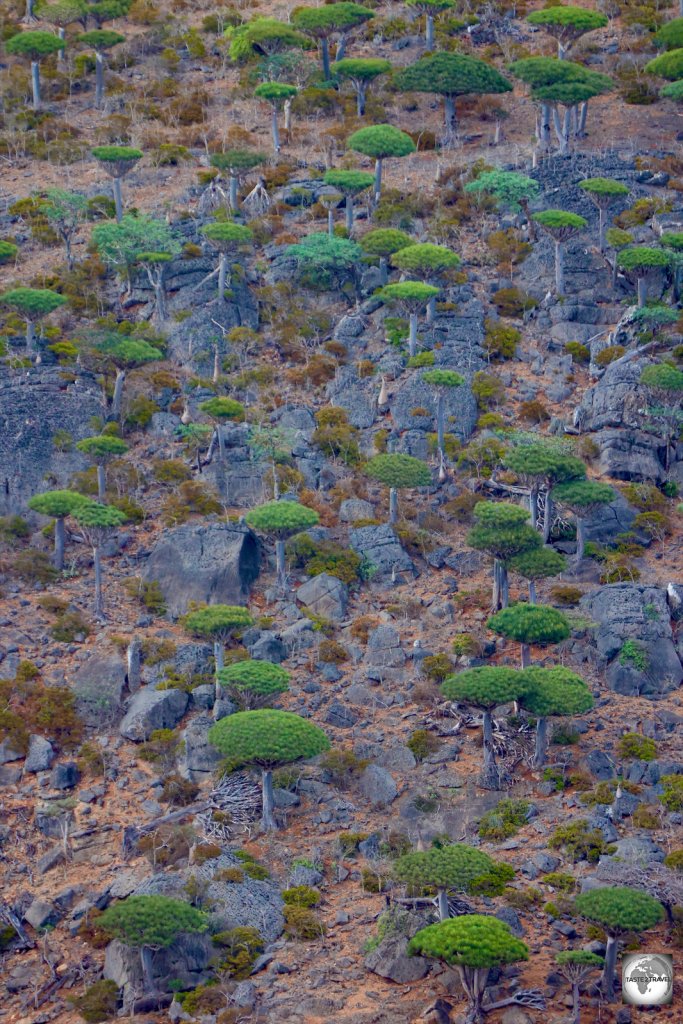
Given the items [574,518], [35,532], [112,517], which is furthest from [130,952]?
[574,518]

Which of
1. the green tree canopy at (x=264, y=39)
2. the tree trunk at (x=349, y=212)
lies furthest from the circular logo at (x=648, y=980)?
the green tree canopy at (x=264, y=39)

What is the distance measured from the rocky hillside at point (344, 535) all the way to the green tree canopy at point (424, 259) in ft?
0.54

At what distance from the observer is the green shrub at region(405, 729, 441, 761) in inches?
1827

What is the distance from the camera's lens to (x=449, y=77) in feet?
250

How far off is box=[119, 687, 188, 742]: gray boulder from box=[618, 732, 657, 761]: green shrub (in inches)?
504

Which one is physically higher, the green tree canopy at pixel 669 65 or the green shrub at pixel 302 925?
the green tree canopy at pixel 669 65

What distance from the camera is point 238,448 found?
58.1 metres

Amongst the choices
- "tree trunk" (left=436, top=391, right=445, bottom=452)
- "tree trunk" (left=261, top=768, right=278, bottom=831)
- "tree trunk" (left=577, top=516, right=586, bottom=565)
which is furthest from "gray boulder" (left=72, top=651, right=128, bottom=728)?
"tree trunk" (left=577, top=516, right=586, bottom=565)

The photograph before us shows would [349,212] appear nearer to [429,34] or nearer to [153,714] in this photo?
[429,34]

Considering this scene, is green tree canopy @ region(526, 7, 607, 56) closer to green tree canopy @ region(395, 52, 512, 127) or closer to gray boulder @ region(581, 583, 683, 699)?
green tree canopy @ region(395, 52, 512, 127)

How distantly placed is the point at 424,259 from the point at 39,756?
26002 millimetres

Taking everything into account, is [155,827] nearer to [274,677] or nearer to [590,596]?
[274,677]

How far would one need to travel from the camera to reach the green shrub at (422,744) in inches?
1827

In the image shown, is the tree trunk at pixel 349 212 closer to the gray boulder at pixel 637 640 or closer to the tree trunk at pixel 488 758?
the gray boulder at pixel 637 640
